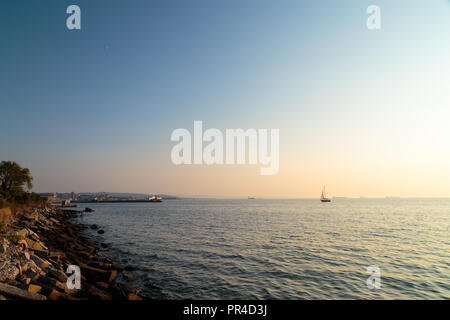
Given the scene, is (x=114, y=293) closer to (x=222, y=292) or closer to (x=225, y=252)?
(x=222, y=292)

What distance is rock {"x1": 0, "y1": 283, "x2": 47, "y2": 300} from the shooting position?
971cm

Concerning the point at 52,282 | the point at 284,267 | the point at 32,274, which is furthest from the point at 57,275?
the point at 284,267

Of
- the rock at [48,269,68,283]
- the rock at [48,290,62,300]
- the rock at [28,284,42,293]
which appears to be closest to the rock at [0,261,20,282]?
the rock at [28,284,42,293]

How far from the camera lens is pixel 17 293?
984cm

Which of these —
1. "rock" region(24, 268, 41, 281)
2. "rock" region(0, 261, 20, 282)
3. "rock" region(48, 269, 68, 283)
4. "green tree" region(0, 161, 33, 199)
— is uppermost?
"green tree" region(0, 161, 33, 199)

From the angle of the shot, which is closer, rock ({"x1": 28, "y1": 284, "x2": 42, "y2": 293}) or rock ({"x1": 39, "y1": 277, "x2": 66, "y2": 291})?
rock ({"x1": 28, "y1": 284, "x2": 42, "y2": 293})

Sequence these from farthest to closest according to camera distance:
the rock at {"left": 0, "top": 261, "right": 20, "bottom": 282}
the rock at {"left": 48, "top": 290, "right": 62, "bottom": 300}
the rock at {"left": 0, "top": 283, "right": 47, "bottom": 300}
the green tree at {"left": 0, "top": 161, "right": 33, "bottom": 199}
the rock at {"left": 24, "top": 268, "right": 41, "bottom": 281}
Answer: the green tree at {"left": 0, "top": 161, "right": 33, "bottom": 199}, the rock at {"left": 24, "top": 268, "right": 41, "bottom": 281}, the rock at {"left": 0, "top": 261, "right": 20, "bottom": 282}, the rock at {"left": 48, "top": 290, "right": 62, "bottom": 300}, the rock at {"left": 0, "top": 283, "right": 47, "bottom": 300}

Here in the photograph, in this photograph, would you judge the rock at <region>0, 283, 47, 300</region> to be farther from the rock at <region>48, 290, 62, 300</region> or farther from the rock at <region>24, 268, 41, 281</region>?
the rock at <region>24, 268, 41, 281</region>

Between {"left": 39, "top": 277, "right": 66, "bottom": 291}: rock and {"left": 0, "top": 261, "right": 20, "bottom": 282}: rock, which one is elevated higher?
{"left": 0, "top": 261, "right": 20, "bottom": 282}: rock

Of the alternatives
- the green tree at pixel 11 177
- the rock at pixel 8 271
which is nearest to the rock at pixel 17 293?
the rock at pixel 8 271

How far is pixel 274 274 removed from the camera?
18.0 meters

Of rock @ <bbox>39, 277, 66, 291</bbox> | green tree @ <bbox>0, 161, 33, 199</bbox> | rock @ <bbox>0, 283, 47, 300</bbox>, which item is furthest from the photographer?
green tree @ <bbox>0, 161, 33, 199</bbox>

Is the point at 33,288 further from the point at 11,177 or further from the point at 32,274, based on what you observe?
the point at 11,177
